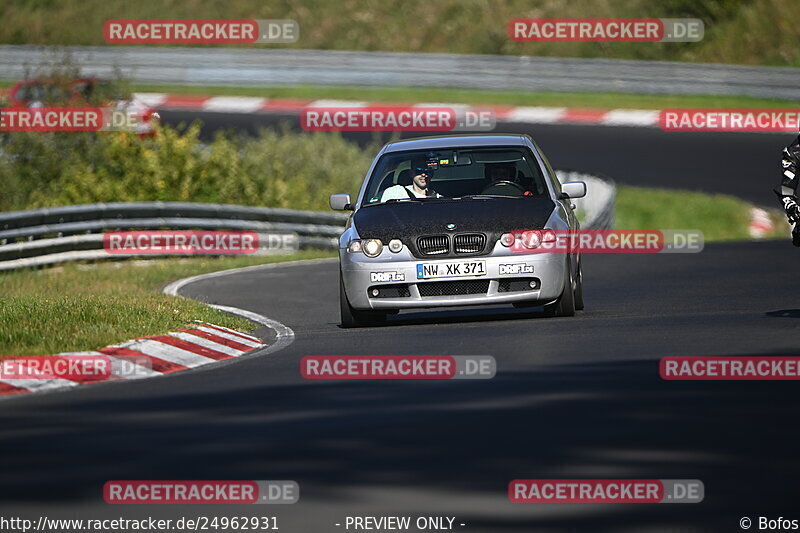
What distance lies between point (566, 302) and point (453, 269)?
1.02 meters

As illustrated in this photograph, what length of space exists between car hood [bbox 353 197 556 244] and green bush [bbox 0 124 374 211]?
1386 centimetres

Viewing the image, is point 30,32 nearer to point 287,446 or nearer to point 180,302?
point 180,302

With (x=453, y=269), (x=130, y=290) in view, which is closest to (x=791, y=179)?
(x=453, y=269)

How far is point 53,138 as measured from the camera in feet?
91.6

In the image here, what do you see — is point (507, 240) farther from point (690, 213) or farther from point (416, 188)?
point (690, 213)

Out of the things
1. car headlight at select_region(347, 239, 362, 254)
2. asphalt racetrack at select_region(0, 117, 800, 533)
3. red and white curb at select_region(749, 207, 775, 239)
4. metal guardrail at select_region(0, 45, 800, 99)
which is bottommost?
asphalt racetrack at select_region(0, 117, 800, 533)

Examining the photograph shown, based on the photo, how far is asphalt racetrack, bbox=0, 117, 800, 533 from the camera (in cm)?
643

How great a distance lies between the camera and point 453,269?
13.0 meters

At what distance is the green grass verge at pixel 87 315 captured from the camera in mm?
11695

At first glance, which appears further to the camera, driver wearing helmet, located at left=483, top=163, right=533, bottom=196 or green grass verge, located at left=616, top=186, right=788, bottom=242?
green grass verge, located at left=616, top=186, right=788, bottom=242

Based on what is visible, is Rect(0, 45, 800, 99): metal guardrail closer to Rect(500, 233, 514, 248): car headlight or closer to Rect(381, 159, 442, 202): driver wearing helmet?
Rect(381, 159, 442, 202): driver wearing helmet

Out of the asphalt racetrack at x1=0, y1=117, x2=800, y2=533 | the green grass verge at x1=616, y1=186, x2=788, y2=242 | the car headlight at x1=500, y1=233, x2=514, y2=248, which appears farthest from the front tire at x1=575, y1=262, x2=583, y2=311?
the green grass verge at x1=616, y1=186, x2=788, y2=242

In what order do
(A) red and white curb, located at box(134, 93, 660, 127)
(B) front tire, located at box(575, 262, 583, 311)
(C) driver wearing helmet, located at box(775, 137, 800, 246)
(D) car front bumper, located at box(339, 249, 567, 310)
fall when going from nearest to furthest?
(D) car front bumper, located at box(339, 249, 567, 310)
(C) driver wearing helmet, located at box(775, 137, 800, 246)
(B) front tire, located at box(575, 262, 583, 311)
(A) red and white curb, located at box(134, 93, 660, 127)

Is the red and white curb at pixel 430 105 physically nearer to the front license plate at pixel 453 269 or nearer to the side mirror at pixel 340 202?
the side mirror at pixel 340 202
